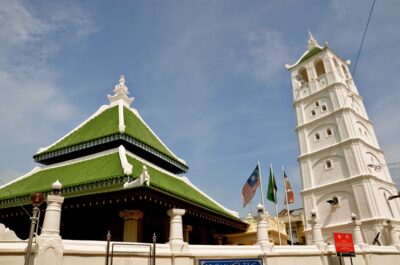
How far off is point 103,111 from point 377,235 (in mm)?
23021

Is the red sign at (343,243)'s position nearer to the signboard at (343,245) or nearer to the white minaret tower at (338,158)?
the signboard at (343,245)

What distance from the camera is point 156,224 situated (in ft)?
51.6

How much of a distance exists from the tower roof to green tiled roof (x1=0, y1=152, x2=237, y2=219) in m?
0.99

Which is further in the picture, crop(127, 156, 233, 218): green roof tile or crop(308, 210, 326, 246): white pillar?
A: crop(308, 210, 326, 246): white pillar

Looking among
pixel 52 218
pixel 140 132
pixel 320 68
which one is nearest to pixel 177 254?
pixel 52 218

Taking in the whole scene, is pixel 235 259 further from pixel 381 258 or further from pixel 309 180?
pixel 309 180

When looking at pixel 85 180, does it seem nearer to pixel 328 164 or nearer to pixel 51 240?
pixel 51 240

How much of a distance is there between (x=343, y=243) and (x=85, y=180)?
501 inches

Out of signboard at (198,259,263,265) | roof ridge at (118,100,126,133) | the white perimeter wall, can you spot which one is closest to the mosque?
roof ridge at (118,100,126,133)

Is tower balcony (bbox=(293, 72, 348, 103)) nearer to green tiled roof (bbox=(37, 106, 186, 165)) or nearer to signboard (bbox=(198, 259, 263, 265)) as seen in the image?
green tiled roof (bbox=(37, 106, 186, 165))

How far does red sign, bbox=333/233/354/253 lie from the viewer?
47.2 feet

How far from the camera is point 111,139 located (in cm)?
1766

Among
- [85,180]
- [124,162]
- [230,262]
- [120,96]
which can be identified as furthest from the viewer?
[120,96]

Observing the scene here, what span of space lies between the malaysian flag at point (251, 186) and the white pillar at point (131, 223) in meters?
7.78
